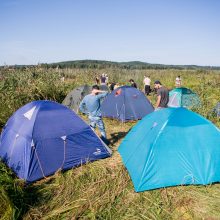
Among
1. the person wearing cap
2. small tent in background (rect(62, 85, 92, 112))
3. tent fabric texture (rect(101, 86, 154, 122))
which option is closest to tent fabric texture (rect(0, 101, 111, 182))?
the person wearing cap

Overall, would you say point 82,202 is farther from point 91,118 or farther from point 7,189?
point 91,118

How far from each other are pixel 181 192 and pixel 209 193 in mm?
537

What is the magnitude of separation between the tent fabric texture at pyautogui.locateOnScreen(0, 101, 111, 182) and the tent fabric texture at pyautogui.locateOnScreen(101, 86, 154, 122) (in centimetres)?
431

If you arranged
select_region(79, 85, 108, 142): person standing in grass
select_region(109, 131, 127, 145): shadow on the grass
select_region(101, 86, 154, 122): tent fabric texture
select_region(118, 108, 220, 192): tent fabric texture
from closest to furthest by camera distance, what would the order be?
select_region(118, 108, 220, 192): tent fabric texture, select_region(79, 85, 108, 142): person standing in grass, select_region(109, 131, 127, 145): shadow on the grass, select_region(101, 86, 154, 122): tent fabric texture

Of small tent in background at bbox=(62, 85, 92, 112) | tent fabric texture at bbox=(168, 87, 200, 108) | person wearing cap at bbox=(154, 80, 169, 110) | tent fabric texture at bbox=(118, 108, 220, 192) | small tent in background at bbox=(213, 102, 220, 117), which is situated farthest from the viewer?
tent fabric texture at bbox=(168, 87, 200, 108)

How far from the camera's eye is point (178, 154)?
17.5ft

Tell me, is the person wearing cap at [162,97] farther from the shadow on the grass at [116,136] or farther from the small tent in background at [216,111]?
the small tent in background at [216,111]

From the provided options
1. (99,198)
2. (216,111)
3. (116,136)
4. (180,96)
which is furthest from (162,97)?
(180,96)

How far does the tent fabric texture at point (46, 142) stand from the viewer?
18.8 ft

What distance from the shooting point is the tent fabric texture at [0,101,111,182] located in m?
5.73

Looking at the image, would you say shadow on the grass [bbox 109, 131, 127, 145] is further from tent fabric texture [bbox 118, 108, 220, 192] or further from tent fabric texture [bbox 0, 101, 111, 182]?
tent fabric texture [bbox 118, 108, 220, 192]

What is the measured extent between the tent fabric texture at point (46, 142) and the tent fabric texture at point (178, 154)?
4.57 feet

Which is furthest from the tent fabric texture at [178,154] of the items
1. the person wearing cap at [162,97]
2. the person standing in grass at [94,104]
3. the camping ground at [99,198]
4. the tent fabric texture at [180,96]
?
the tent fabric texture at [180,96]

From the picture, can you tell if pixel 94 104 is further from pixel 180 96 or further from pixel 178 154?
pixel 180 96
